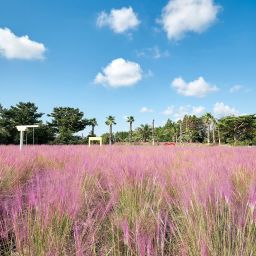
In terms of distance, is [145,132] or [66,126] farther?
[145,132]

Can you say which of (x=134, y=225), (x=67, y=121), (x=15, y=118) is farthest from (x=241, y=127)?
(x=134, y=225)

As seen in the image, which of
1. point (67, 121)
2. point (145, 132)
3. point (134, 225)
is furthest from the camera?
point (145, 132)

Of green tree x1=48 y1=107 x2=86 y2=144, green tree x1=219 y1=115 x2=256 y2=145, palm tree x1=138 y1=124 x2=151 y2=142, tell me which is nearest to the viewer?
green tree x1=48 y1=107 x2=86 y2=144

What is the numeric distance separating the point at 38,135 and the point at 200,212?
4165cm

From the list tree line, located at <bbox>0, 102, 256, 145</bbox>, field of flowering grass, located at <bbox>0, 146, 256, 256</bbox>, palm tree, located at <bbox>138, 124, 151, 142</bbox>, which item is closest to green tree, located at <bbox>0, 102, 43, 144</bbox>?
tree line, located at <bbox>0, 102, 256, 145</bbox>

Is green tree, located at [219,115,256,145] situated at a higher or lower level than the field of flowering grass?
higher

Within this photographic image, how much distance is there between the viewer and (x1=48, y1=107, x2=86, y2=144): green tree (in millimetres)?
50156

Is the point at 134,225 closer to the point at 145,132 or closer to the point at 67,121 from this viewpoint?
the point at 67,121

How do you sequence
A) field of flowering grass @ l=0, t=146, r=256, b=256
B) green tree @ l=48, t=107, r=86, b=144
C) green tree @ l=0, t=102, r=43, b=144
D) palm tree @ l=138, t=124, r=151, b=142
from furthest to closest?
palm tree @ l=138, t=124, r=151, b=142 → green tree @ l=48, t=107, r=86, b=144 → green tree @ l=0, t=102, r=43, b=144 → field of flowering grass @ l=0, t=146, r=256, b=256

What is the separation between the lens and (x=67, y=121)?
52.6 m

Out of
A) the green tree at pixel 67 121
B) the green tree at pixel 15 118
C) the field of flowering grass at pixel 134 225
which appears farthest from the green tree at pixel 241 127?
the field of flowering grass at pixel 134 225

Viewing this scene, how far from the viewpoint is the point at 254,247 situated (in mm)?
1543

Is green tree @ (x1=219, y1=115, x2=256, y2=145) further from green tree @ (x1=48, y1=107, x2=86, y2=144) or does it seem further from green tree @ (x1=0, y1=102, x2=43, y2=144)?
green tree @ (x1=0, y1=102, x2=43, y2=144)

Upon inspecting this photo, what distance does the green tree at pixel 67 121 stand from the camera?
50.2m
